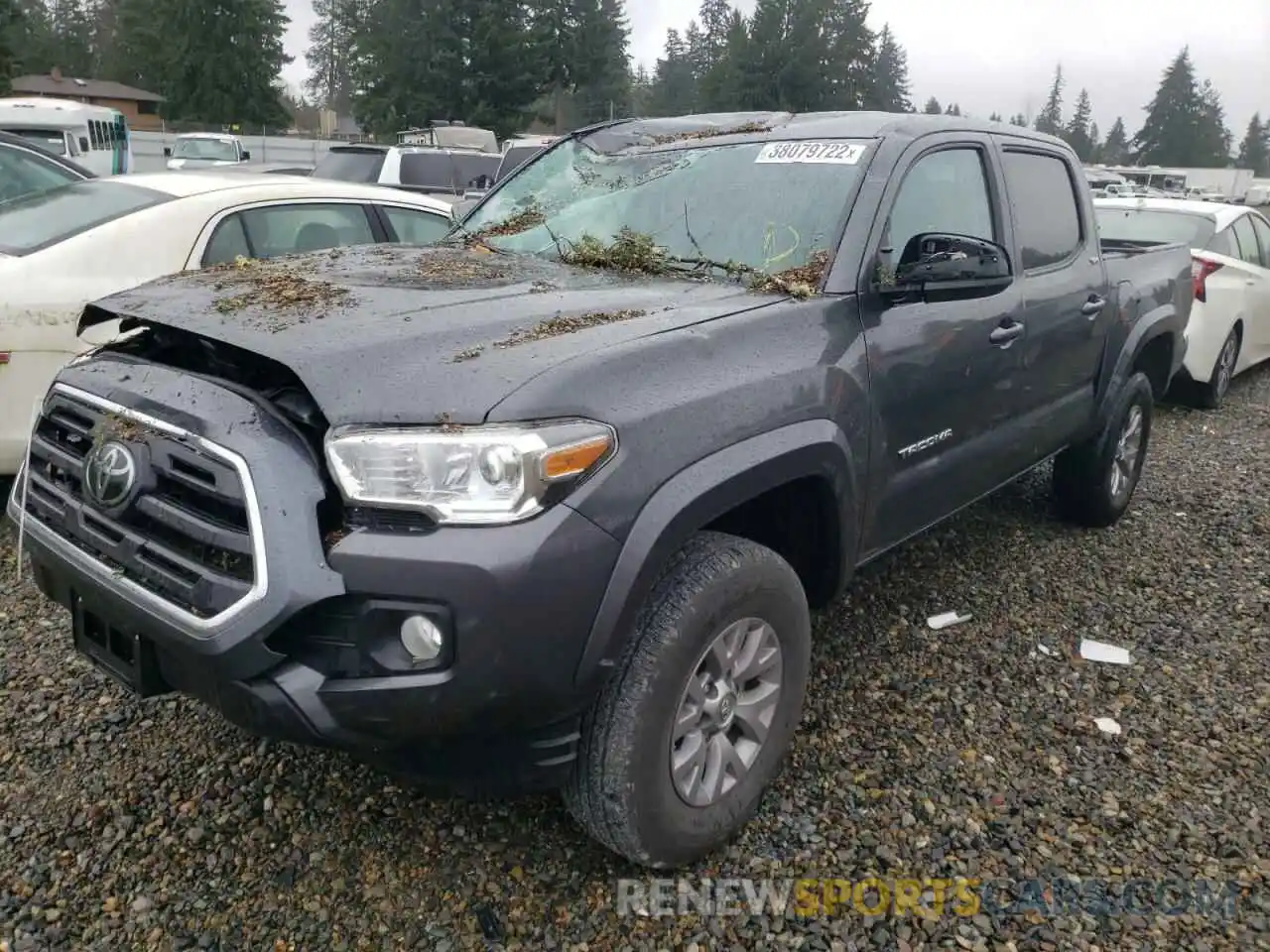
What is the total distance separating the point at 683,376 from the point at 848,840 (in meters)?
1.33

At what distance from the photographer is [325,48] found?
74438 millimetres

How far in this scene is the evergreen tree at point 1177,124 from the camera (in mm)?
85312

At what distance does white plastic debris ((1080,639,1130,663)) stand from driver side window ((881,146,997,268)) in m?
1.58

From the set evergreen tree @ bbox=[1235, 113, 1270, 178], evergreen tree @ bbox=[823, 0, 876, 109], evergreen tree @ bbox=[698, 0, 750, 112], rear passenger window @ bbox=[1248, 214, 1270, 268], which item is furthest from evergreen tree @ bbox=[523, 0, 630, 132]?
evergreen tree @ bbox=[1235, 113, 1270, 178]

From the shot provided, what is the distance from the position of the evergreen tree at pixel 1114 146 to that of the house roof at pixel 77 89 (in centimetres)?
9067

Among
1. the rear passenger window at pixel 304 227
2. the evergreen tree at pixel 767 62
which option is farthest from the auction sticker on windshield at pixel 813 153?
the evergreen tree at pixel 767 62

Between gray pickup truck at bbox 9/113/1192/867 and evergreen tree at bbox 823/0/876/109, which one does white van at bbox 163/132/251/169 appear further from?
evergreen tree at bbox 823/0/876/109

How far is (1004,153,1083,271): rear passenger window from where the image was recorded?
3809mm

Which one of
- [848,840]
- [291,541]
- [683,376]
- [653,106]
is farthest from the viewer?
[653,106]

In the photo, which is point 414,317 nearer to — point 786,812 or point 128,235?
point 786,812

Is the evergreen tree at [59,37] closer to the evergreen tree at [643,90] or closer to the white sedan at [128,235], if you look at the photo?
the evergreen tree at [643,90]

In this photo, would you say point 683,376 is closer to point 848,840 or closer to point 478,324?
point 478,324

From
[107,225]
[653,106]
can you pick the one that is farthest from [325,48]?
[107,225]

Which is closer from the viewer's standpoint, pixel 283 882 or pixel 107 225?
pixel 283 882
